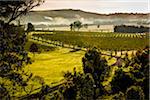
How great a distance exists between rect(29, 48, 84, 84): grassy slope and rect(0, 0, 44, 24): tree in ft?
220

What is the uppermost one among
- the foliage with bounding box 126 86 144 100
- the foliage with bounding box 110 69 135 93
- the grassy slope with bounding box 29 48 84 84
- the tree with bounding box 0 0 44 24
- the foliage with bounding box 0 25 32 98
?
the tree with bounding box 0 0 44 24

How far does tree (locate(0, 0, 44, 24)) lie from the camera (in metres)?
23.7

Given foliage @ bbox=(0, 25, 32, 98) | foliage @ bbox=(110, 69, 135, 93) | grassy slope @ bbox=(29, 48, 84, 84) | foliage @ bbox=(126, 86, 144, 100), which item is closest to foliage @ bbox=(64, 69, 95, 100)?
foliage @ bbox=(110, 69, 135, 93)

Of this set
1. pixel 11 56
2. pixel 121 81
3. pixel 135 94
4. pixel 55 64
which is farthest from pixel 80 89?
pixel 55 64

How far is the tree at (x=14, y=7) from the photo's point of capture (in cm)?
2370

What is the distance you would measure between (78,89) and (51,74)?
51038 millimetres

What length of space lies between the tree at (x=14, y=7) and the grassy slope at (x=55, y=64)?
220 ft

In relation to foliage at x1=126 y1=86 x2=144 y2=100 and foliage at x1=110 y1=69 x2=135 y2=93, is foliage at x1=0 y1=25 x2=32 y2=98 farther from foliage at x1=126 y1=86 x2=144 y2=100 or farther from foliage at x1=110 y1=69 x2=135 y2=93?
foliage at x1=110 y1=69 x2=135 y2=93

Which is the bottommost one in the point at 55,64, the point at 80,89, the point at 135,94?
the point at 55,64

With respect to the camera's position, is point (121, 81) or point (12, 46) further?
point (121, 81)

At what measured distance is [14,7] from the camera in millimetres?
23953

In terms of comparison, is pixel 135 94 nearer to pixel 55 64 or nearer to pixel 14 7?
pixel 14 7

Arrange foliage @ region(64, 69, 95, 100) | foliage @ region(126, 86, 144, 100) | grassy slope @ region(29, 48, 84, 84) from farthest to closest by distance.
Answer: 1. grassy slope @ region(29, 48, 84, 84)
2. foliage @ region(64, 69, 95, 100)
3. foliage @ region(126, 86, 144, 100)

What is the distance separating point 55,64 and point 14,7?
10811 cm
